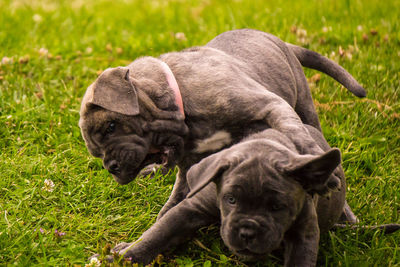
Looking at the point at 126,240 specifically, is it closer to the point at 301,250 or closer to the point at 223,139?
the point at 223,139

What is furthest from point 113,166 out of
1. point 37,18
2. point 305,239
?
point 37,18

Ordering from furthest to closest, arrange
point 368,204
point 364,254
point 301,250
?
point 368,204 < point 364,254 < point 301,250

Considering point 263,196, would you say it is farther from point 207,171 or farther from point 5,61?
point 5,61

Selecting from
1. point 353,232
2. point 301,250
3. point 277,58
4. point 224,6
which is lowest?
point 224,6

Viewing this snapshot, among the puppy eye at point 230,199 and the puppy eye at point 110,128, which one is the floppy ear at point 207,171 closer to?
the puppy eye at point 230,199

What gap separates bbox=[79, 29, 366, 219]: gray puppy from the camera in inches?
151

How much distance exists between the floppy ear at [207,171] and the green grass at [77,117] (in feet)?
2.29

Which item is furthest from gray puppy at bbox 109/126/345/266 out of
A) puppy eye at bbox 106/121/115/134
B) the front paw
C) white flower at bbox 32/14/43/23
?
white flower at bbox 32/14/43/23

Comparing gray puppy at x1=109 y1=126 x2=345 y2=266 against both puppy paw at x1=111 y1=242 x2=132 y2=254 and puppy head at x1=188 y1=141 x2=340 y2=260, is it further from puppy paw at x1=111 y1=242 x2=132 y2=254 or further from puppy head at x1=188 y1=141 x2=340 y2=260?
puppy paw at x1=111 y1=242 x2=132 y2=254

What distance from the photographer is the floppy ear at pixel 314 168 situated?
2.95 meters

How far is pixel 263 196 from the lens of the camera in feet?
10.1

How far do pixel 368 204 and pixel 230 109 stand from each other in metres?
1.32

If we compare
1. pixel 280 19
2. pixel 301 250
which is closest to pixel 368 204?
pixel 301 250

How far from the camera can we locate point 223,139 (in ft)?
13.4
